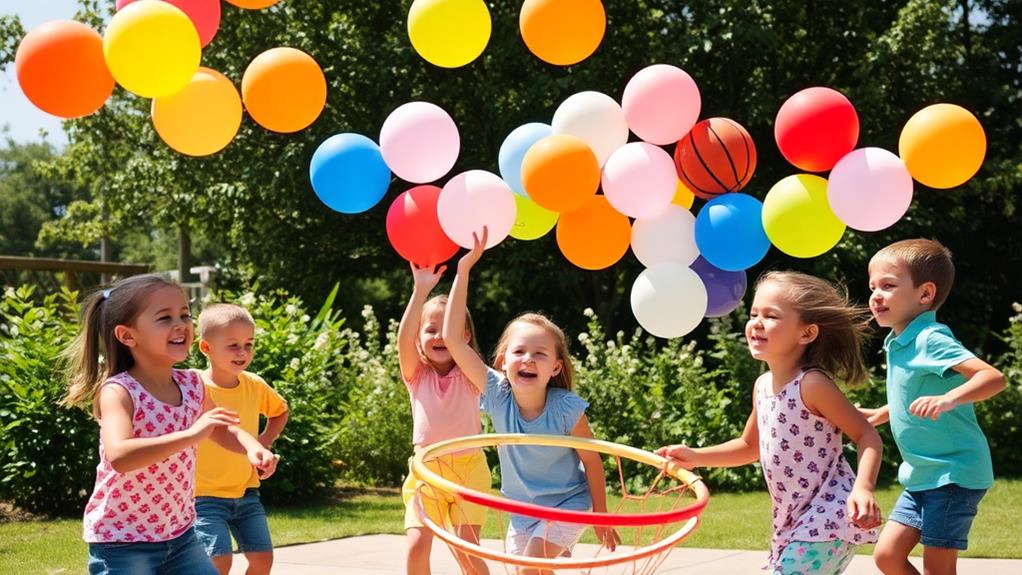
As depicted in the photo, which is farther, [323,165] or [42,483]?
[42,483]

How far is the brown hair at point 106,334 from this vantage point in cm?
364

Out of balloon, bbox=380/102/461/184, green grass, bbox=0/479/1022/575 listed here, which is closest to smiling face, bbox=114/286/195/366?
balloon, bbox=380/102/461/184

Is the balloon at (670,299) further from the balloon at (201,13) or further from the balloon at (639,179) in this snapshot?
the balloon at (201,13)

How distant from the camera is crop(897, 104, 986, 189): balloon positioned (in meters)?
4.73

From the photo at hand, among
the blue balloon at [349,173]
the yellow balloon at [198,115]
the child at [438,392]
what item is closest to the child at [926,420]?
the child at [438,392]

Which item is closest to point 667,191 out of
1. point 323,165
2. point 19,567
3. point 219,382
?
point 323,165

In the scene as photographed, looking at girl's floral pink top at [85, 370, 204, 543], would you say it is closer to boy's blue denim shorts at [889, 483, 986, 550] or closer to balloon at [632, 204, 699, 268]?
balloon at [632, 204, 699, 268]

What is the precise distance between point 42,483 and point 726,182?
18.7 feet

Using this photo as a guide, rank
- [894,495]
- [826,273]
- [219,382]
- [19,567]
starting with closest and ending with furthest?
[219,382] → [19,567] → [894,495] → [826,273]

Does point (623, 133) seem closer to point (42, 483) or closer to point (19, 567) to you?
point (19, 567)

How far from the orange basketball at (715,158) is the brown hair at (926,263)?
0.96m

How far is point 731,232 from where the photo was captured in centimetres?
494

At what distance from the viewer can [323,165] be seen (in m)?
4.99

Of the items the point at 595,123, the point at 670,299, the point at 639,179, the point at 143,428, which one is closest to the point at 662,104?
the point at 595,123
